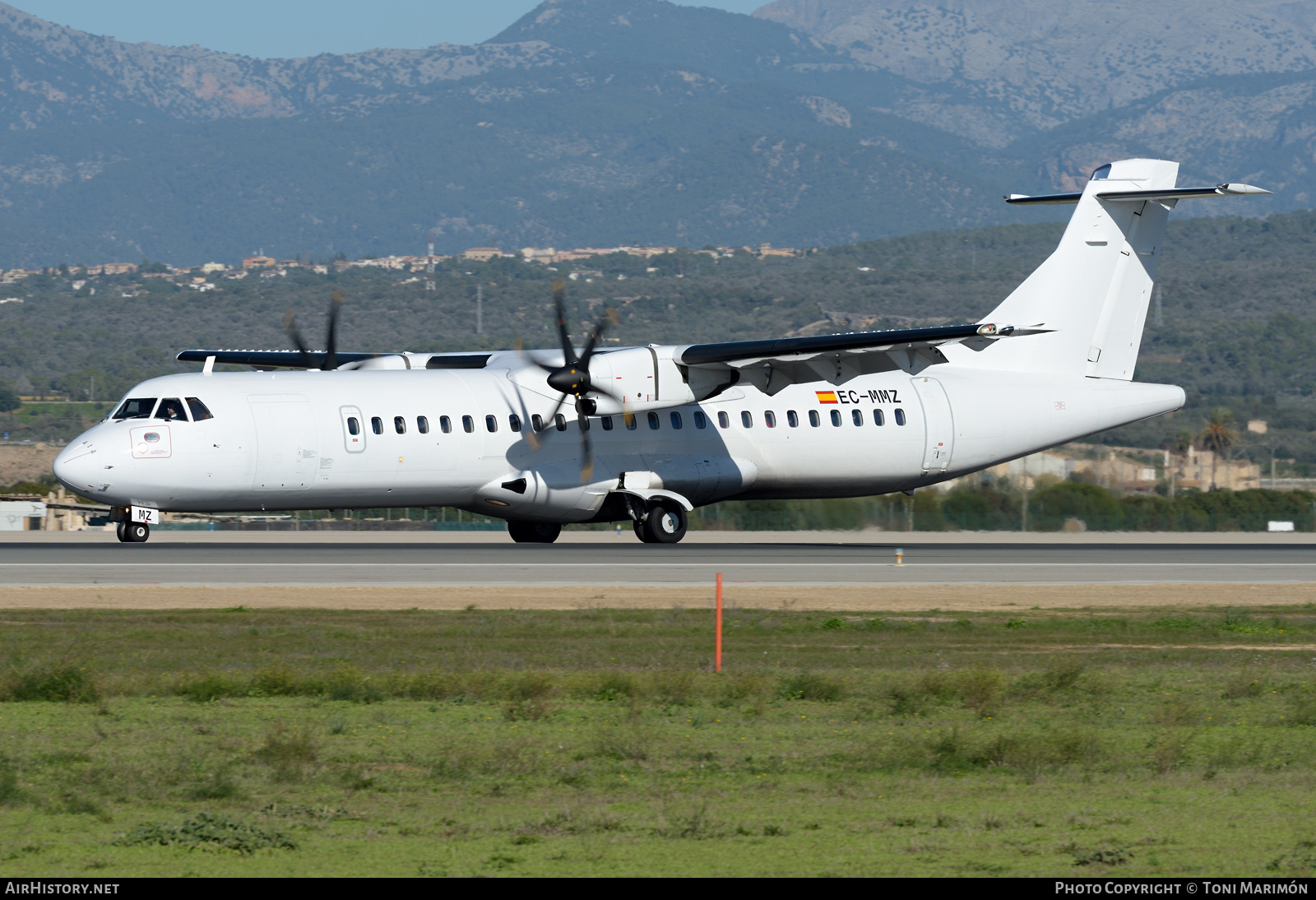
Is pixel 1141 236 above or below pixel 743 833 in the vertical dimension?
above

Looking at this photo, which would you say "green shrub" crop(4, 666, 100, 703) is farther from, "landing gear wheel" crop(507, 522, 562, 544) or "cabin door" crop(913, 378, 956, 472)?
"cabin door" crop(913, 378, 956, 472)

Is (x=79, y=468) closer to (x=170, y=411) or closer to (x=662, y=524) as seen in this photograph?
(x=170, y=411)

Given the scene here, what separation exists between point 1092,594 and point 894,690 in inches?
425

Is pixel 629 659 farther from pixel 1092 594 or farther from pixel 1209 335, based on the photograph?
pixel 1209 335

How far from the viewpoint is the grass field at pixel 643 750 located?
375 inches

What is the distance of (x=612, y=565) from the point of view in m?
28.8

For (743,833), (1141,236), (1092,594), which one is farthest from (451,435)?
(743,833)

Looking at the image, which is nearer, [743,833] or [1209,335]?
[743,833]

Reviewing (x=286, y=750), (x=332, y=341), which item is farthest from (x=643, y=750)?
(x=332, y=341)

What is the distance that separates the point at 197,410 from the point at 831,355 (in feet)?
39.9

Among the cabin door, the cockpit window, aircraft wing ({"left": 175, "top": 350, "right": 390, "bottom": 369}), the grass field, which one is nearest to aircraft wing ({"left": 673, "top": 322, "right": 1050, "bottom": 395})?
the cabin door

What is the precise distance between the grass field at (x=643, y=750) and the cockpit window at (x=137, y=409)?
9690 millimetres

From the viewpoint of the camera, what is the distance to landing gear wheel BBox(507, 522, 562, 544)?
35.6m

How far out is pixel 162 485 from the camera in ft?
96.6
